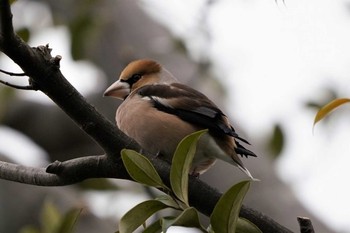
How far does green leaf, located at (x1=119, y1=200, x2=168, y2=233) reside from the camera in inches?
69.8

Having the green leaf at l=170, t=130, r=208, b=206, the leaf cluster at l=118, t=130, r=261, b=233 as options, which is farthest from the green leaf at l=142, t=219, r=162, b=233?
the green leaf at l=170, t=130, r=208, b=206

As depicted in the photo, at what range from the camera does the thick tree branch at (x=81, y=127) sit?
6.02ft

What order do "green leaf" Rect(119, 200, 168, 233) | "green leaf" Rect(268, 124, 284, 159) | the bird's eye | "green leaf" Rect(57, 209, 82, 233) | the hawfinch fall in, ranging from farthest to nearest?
the bird's eye → "green leaf" Rect(268, 124, 284, 159) → the hawfinch → "green leaf" Rect(57, 209, 82, 233) → "green leaf" Rect(119, 200, 168, 233)

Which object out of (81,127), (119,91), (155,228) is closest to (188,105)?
(119,91)

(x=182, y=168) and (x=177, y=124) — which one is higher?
(x=182, y=168)

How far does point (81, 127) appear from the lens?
Result: 200 cm

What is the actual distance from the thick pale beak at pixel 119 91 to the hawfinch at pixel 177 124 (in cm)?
37

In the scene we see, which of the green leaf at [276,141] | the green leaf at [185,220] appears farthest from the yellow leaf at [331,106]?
the green leaf at [276,141]

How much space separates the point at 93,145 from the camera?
4766mm

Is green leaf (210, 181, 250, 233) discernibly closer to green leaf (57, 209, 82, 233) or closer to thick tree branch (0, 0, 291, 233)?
thick tree branch (0, 0, 291, 233)

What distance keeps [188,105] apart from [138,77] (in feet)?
2.66

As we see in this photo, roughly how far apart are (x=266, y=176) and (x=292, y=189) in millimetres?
173

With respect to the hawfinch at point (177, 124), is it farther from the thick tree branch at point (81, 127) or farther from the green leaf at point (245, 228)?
the green leaf at point (245, 228)

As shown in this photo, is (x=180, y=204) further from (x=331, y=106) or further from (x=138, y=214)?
(x=331, y=106)
